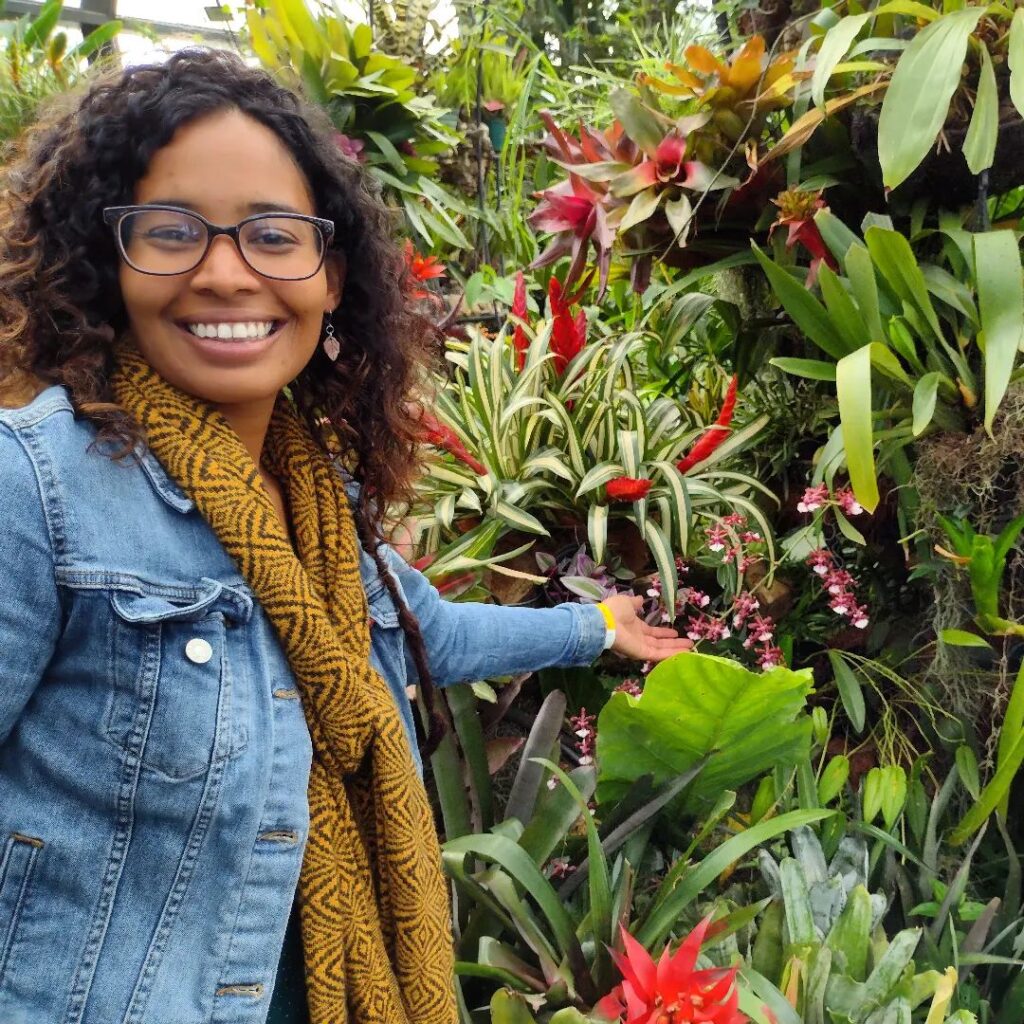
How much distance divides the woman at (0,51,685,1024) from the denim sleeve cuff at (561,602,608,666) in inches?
14.2

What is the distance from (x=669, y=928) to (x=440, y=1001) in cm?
39

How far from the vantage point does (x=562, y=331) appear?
5.99ft

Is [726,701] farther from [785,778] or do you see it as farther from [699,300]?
[699,300]

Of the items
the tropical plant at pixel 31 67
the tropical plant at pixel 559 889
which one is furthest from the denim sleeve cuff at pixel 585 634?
the tropical plant at pixel 31 67

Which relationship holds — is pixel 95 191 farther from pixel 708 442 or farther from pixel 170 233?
pixel 708 442

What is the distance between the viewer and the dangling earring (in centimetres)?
100

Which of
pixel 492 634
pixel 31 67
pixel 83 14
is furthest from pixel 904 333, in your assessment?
pixel 83 14

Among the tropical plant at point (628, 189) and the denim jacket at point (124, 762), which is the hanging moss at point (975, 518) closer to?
the tropical plant at point (628, 189)

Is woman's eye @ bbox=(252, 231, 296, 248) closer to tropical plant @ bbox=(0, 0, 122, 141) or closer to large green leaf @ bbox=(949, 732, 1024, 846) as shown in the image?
large green leaf @ bbox=(949, 732, 1024, 846)

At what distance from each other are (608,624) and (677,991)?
1.60ft

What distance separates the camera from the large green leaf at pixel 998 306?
1.25 metres

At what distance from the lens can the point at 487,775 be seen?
1381 mm

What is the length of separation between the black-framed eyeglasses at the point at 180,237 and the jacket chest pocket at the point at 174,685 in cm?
27

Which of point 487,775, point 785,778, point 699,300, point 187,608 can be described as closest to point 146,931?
point 187,608
